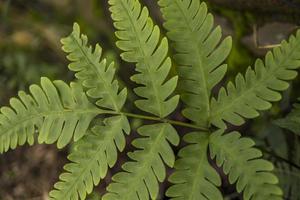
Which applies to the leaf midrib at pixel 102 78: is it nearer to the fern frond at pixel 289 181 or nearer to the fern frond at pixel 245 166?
the fern frond at pixel 245 166

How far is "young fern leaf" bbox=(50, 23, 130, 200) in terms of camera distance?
1.86 metres

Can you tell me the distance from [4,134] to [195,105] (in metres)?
0.71

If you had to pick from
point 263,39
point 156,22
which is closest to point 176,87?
point 263,39

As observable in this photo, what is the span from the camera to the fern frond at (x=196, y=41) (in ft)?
6.13

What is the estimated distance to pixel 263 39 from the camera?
261 centimetres

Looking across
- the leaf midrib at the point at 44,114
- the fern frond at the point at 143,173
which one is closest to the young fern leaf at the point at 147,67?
the fern frond at the point at 143,173

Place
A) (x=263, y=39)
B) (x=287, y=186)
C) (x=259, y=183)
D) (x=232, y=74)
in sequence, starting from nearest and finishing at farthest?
(x=259, y=183)
(x=287, y=186)
(x=263, y=39)
(x=232, y=74)

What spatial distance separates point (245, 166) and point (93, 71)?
0.65 meters

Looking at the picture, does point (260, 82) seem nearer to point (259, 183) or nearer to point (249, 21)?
point (259, 183)

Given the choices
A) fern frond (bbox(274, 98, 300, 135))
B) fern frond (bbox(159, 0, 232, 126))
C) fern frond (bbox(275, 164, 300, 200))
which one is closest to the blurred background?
fern frond (bbox(275, 164, 300, 200))

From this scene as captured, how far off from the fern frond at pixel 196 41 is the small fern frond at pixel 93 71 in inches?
10.2

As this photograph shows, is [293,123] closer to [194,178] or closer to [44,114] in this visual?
[194,178]

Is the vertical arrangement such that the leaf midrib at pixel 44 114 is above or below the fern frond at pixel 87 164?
above

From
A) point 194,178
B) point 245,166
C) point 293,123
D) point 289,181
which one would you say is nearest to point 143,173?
point 194,178
